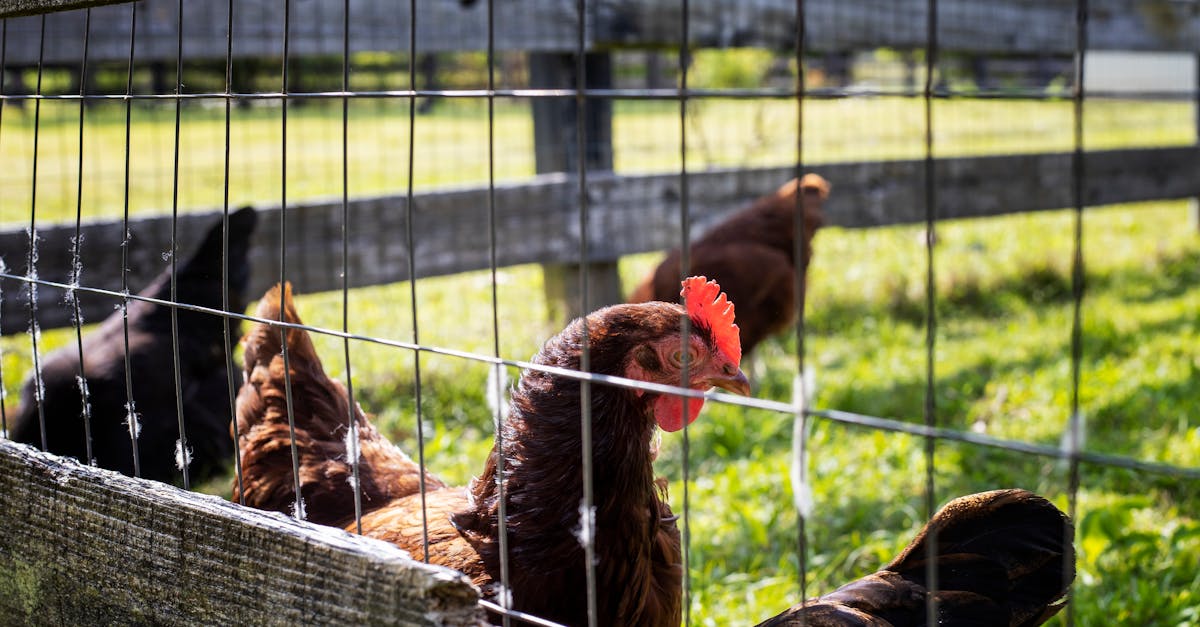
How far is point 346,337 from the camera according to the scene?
5.43 feet

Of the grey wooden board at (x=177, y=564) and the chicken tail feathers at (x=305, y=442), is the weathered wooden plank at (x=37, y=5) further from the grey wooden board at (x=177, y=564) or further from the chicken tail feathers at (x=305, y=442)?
the grey wooden board at (x=177, y=564)

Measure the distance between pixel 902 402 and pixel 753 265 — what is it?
98 cm

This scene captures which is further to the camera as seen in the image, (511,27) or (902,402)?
(511,27)

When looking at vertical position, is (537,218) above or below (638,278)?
above

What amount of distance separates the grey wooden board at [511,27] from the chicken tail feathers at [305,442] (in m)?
1.70

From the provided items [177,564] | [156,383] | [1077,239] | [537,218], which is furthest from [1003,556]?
[537,218]

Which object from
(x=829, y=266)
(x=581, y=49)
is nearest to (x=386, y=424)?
(x=581, y=49)

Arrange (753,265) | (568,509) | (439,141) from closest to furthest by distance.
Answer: (568,509), (753,265), (439,141)

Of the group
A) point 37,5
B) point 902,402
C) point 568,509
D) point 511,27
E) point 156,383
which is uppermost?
point 511,27

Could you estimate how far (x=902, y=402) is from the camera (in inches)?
190

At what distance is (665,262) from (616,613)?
3.24m

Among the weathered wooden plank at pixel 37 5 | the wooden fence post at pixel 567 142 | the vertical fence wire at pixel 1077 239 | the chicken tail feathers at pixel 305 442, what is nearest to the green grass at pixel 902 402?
the wooden fence post at pixel 567 142

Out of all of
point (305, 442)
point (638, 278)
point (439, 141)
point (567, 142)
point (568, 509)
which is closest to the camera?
point (568, 509)

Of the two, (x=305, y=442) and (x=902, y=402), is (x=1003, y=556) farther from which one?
(x=902, y=402)
